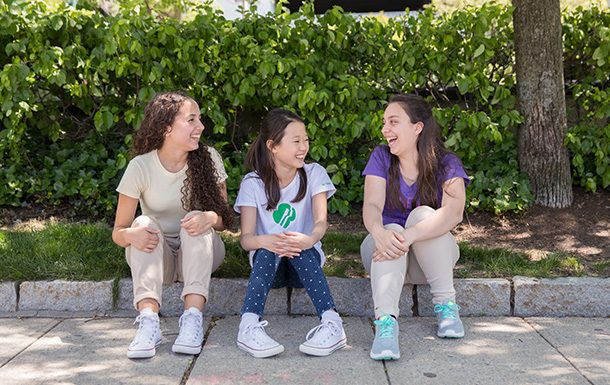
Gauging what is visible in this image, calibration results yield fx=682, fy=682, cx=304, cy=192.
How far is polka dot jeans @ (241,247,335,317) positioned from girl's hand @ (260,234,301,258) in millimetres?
33

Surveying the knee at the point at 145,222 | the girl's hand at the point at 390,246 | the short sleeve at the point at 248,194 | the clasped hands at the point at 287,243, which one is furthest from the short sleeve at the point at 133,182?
the girl's hand at the point at 390,246

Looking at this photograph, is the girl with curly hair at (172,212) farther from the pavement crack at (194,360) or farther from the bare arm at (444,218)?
the bare arm at (444,218)

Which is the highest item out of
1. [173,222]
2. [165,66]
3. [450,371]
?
[165,66]

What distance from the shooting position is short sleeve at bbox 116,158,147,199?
3.63 metres

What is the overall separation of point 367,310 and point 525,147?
85.5 inches

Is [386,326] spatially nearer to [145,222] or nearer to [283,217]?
[283,217]

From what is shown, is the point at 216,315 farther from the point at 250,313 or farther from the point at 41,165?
the point at 41,165

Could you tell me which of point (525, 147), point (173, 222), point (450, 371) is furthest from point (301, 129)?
point (525, 147)

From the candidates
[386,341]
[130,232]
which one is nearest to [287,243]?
[386,341]

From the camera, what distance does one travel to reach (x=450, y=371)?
3.10 metres

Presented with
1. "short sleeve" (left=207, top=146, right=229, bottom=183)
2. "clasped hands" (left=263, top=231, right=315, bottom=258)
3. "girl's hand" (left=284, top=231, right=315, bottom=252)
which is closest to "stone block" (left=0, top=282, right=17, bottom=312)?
"short sleeve" (left=207, top=146, right=229, bottom=183)

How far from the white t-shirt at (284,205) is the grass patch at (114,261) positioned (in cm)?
43

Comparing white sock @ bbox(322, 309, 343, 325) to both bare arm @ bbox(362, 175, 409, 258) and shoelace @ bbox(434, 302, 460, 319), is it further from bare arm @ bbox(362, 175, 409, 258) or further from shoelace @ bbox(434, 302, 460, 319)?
shoelace @ bbox(434, 302, 460, 319)

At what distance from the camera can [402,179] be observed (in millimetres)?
3797
